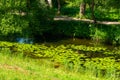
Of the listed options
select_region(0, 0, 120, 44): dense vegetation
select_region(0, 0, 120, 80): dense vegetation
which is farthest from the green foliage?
select_region(0, 0, 120, 44): dense vegetation

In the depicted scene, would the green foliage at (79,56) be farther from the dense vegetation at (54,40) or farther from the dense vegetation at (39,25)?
the dense vegetation at (39,25)

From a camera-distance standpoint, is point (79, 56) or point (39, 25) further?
point (39, 25)

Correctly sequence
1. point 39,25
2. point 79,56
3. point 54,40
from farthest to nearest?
1. point 54,40
2. point 39,25
3. point 79,56

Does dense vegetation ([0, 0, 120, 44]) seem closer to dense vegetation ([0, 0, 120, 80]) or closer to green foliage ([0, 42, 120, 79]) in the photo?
dense vegetation ([0, 0, 120, 80])

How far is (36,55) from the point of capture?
2891cm

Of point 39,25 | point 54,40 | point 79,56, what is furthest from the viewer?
point 54,40

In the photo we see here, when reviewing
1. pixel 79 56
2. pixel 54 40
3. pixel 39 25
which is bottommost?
pixel 54 40

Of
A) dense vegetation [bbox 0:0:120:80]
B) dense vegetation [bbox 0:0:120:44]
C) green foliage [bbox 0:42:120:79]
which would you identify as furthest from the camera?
dense vegetation [bbox 0:0:120:44]

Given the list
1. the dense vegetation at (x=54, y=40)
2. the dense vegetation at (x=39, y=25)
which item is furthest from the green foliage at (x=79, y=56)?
the dense vegetation at (x=39, y=25)

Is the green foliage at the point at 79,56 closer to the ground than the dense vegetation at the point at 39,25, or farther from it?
closer to the ground

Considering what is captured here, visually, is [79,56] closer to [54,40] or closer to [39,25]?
[54,40]

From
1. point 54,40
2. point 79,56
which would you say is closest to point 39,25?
point 54,40

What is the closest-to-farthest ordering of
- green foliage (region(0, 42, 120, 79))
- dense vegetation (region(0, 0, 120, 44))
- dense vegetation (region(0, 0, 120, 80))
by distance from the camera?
dense vegetation (region(0, 0, 120, 80)) < green foliage (region(0, 42, 120, 79)) < dense vegetation (region(0, 0, 120, 44))

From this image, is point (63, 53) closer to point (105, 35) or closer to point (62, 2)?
point (105, 35)
